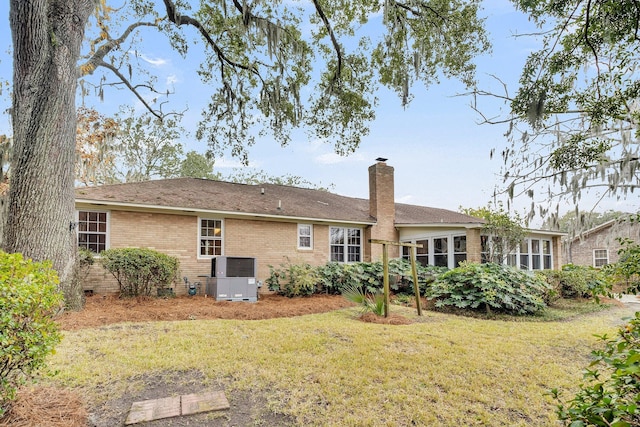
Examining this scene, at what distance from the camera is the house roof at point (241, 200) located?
11.5 meters

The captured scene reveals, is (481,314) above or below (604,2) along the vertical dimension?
below

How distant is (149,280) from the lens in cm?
985

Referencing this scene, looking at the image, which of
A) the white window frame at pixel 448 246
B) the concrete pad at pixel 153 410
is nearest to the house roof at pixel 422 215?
the white window frame at pixel 448 246

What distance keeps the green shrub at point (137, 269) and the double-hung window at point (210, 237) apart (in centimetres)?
243

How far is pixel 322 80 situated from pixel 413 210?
11343 millimetres

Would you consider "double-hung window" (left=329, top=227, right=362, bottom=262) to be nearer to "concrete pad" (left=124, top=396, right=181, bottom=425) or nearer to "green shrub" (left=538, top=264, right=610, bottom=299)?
"green shrub" (left=538, top=264, right=610, bottom=299)

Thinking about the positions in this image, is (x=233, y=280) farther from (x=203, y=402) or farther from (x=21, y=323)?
(x=21, y=323)

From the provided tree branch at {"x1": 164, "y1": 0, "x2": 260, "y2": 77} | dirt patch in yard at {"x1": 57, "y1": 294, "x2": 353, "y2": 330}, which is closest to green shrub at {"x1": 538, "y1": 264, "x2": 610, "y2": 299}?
dirt patch in yard at {"x1": 57, "y1": 294, "x2": 353, "y2": 330}

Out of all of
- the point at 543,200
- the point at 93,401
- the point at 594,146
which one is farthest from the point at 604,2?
the point at 93,401

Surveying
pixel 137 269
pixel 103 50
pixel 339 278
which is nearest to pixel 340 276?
pixel 339 278

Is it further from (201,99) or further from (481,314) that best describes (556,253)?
(201,99)

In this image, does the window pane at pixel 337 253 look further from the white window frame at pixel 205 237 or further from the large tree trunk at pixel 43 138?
the large tree trunk at pixel 43 138

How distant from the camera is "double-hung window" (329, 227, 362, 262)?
15523 millimetres

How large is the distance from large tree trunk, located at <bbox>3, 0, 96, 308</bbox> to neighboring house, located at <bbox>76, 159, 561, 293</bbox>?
7.63 ft
